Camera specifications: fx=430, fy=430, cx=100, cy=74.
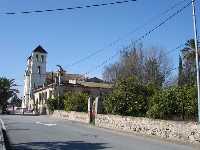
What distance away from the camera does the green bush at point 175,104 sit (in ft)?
73.4

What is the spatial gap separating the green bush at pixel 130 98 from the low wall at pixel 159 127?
969mm

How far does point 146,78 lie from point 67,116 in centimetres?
1445

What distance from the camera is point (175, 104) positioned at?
23.6m

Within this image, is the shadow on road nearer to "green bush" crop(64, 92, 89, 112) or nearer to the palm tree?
"green bush" crop(64, 92, 89, 112)

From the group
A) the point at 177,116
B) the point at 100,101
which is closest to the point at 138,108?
the point at 177,116

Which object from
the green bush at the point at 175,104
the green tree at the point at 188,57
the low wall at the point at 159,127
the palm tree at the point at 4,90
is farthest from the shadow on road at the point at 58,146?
the palm tree at the point at 4,90

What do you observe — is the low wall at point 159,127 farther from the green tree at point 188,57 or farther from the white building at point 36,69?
the white building at point 36,69

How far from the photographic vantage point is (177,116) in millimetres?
23594

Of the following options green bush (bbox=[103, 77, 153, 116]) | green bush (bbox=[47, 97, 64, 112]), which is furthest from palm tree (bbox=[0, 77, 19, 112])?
green bush (bbox=[103, 77, 153, 116])

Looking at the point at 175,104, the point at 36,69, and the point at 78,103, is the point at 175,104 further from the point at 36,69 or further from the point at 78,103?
the point at 36,69

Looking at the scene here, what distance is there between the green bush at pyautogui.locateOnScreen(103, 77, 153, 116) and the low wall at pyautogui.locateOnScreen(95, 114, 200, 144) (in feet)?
3.18

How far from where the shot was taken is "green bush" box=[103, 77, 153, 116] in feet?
98.0

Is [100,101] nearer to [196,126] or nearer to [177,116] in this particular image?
[177,116]

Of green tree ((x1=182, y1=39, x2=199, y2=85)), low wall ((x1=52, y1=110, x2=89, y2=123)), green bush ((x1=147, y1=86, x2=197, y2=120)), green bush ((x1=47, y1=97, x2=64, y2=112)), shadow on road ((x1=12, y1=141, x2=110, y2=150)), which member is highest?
green tree ((x1=182, y1=39, x2=199, y2=85))
